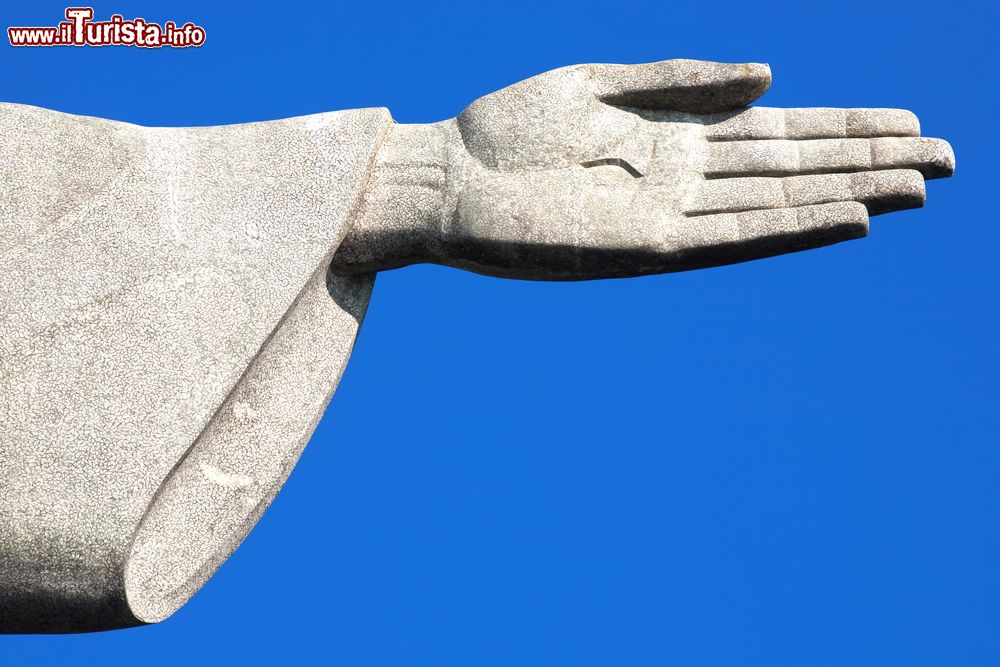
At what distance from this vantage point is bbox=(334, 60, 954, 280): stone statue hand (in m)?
6.97

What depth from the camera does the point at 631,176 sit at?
7.14 m

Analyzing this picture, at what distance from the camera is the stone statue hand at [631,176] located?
22.9 feet

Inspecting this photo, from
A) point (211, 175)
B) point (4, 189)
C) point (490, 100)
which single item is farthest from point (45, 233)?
point (490, 100)

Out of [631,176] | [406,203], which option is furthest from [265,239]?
[631,176]

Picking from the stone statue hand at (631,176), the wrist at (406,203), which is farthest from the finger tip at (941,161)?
the wrist at (406,203)

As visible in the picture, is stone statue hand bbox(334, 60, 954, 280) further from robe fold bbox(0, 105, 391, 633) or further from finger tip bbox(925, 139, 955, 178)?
robe fold bbox(0, 105, 391, 633)

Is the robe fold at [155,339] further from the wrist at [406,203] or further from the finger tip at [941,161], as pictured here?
the finger tip at [941,161]

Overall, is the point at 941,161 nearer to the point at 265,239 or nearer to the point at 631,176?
the point at 631,176

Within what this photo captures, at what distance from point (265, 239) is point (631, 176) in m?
1.49

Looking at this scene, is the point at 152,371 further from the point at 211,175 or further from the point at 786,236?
the point at 786,236

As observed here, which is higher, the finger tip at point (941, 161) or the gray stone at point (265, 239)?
the finger tip at point (941, 161)

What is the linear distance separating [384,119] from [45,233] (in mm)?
1448

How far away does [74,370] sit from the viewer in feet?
22.0

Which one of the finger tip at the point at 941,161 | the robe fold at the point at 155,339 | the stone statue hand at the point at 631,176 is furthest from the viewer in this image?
the finger tip at the point at 941,161
